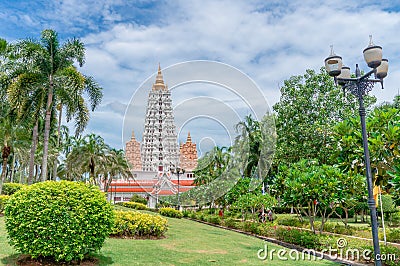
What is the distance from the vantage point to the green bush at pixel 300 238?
11.7 meters

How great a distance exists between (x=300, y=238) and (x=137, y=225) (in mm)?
5858

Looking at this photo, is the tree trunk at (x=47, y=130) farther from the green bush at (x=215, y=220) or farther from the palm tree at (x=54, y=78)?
the green bush at (x=215, y=220)

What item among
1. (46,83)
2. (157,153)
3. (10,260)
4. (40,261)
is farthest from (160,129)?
(40,261)

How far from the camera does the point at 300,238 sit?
40.4 ft

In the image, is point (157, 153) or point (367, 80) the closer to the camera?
point (367, 80)

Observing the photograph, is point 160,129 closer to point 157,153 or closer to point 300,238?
point 157,153

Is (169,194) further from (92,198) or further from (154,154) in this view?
(92,198)

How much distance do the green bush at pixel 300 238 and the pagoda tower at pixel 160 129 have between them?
107 ft

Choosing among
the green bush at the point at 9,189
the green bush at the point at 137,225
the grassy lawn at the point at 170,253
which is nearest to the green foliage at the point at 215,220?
the grassy lawn at the point at 170,253

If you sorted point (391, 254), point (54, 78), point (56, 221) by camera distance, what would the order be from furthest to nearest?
point (54, 78) < point (391, 254) < point (56, 221)

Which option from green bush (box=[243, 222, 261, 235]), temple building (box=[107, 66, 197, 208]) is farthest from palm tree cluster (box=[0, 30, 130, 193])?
temple building (box=[107, 66, 197, 208])

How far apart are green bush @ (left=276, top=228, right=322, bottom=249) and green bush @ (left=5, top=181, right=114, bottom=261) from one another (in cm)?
780

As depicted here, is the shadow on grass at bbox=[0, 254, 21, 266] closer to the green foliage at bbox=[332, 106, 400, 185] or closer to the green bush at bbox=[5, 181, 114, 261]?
the green bush at bbox=[5, 181, 114, 261]

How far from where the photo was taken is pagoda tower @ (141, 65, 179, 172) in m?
47.6
